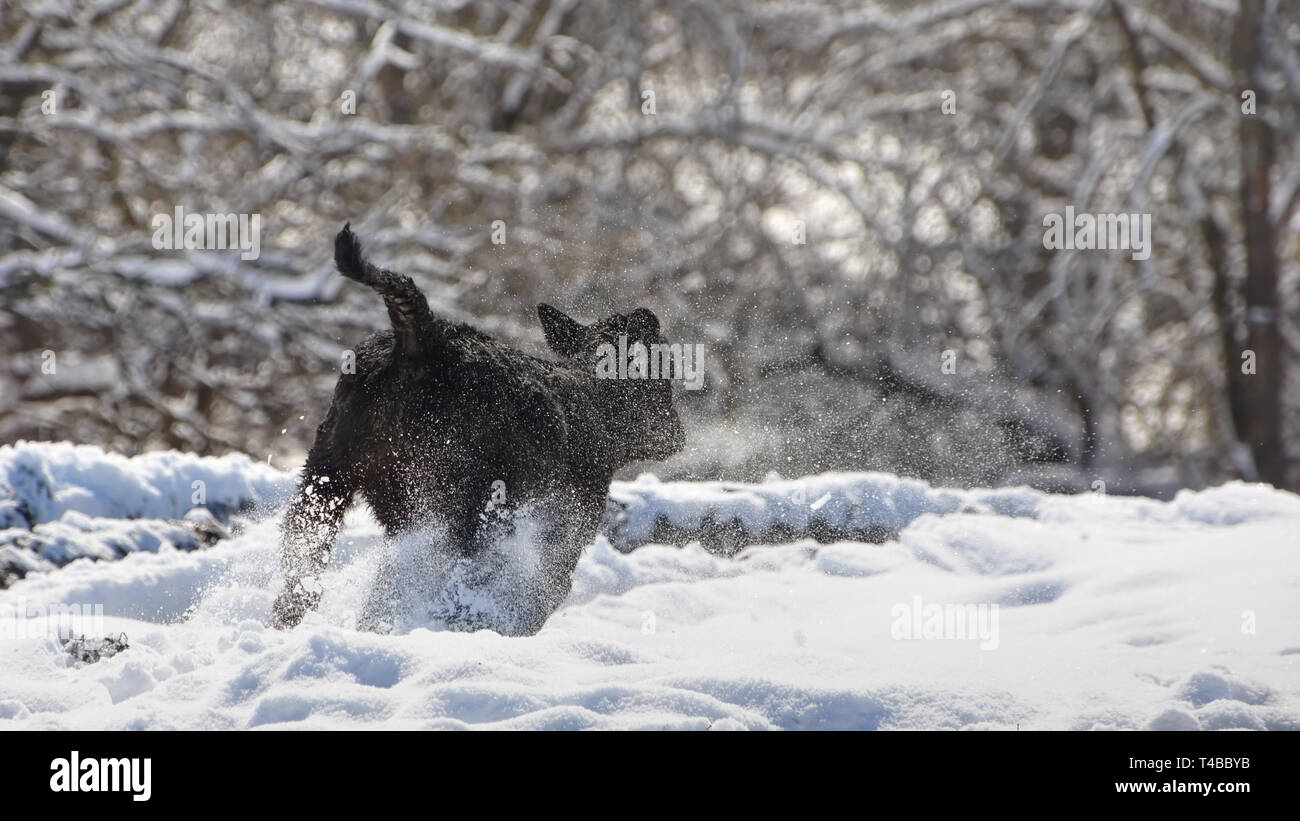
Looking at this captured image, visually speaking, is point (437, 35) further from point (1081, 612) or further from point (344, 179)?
point (1081, 612)

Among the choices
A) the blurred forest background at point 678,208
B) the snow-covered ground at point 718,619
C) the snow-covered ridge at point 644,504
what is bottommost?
the snow-covered ground at point 718,619

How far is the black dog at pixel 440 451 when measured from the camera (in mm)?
3930

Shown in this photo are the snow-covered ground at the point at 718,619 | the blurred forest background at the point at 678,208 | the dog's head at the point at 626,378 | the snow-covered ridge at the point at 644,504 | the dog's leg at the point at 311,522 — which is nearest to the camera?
the snow-covered ground at the point at 718,619

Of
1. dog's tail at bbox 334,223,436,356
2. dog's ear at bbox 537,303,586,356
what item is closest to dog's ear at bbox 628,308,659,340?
dog's ear at bbox 537,303,586,356

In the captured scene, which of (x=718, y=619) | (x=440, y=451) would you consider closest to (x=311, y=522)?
(x=440, y=451)

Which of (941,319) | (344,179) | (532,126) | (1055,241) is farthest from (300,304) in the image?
(1055,241)

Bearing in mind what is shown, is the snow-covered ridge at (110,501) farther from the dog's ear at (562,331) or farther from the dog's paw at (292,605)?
the dog's ear at (562,331)

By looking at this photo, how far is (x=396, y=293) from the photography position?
359 centimetres

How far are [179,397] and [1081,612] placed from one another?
1198 centimetres

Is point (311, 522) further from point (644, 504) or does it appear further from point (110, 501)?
point (644, 504)

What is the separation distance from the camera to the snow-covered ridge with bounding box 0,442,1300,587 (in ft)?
17.2

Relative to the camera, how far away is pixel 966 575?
16.2ft

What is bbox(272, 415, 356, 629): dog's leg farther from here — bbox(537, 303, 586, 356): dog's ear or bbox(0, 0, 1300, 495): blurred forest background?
bbox(0, 0, 1300, 495): blurred forest background

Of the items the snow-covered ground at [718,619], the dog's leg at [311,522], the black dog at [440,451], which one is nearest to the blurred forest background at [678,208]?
the snow-covered ground at [718,619]
